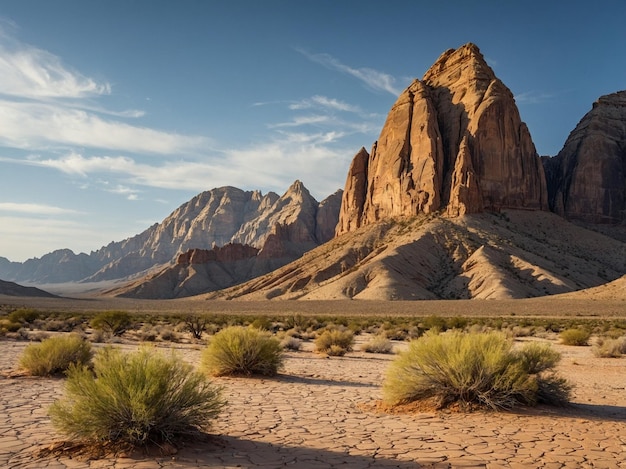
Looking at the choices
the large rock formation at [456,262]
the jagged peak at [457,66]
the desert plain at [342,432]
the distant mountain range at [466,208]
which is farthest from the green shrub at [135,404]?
the jagged peak at [457,66]

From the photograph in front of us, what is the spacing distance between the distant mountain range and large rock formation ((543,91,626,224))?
28 centimetres

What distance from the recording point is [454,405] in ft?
30.4

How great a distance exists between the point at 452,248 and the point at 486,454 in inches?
2961

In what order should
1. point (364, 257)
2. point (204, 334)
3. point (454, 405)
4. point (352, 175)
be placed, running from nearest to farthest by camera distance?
point (454, 405), point (204, 334), point (364, 257), point (352, 175)

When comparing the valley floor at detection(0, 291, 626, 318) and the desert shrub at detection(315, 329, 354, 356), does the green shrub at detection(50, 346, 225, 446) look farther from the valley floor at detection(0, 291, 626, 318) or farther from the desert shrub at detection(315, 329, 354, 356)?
the valley floor at detection(0, 291, 626, 318)

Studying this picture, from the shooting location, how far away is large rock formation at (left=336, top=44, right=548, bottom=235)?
94.1m

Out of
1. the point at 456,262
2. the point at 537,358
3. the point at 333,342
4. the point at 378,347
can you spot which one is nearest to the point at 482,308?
the point at 456,262

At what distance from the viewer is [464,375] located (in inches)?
365

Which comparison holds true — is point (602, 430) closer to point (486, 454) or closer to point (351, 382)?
point (486, 454)

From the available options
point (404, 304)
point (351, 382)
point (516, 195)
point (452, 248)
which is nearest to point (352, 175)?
point (516, 195)

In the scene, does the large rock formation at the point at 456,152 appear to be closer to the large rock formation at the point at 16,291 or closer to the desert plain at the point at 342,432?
the large rock formation at the point at 16,291

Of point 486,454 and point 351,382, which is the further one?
point 351,382

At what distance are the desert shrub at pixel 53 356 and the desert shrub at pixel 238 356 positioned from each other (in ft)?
10.5

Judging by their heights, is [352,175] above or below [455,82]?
below
